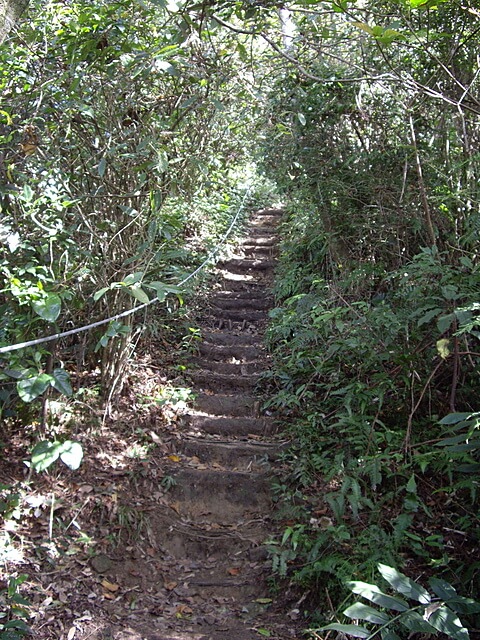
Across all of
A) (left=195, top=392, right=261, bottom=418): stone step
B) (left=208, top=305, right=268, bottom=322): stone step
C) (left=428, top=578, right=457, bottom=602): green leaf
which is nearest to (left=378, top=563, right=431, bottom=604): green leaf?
(left=428, top=578, right=457, bottom=602): green leaf

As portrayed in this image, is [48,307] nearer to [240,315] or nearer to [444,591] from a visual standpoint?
[444,591]

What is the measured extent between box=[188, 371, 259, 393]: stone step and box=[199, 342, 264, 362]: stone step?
406 mm

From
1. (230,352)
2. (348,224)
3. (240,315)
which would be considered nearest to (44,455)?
(230,352)

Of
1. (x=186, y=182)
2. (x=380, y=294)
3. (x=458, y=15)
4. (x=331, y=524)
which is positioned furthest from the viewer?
(x=380, y=294)

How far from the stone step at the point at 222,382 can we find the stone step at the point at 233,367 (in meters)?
0.13

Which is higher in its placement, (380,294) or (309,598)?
(380,294)

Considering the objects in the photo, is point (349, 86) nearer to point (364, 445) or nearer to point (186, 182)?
point (186, 182)

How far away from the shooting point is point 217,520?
412 cm

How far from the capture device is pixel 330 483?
4.00 m

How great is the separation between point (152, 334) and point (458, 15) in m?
3.86

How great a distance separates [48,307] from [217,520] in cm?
211

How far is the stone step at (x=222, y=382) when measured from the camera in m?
5.55

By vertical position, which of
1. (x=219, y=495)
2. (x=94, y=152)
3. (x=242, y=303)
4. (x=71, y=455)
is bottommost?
(x=219, y=495)

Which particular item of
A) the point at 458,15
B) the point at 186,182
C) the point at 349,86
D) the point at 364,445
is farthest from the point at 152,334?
the point at 458,15
